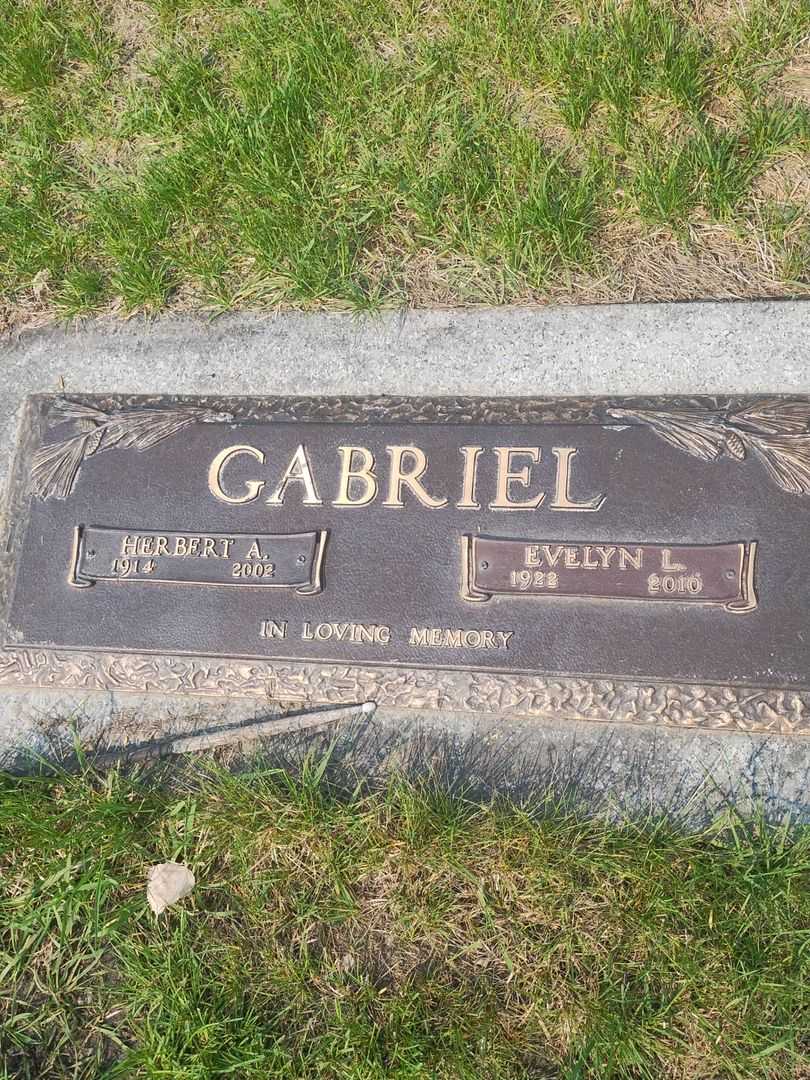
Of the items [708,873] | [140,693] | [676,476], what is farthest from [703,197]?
[140,693]

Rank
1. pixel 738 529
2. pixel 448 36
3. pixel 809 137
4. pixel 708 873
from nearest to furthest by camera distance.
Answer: pixel 708 873 → pixel 738 529 → pixel 809 137 → pixel 448 36

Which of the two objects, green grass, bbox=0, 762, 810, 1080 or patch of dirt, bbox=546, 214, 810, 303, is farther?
patch of dirt, bbox=546, 214, 810, 303

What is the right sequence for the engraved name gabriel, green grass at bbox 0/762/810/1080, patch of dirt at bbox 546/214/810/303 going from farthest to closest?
patch of dirt at bbox 546/214/810/303
the engraved name gabriel
green grass at bbox 0/762/810/1080

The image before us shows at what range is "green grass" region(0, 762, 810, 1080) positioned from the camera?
1863 mm

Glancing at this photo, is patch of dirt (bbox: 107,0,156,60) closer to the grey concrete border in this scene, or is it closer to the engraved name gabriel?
the grey concrete border

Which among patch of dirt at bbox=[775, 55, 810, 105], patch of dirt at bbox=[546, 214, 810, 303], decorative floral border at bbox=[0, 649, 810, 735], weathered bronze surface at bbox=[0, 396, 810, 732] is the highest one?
patch of dirt at bbox=[775, 55, 810, 105]

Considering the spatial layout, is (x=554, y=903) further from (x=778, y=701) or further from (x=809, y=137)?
(x=809, y=137)

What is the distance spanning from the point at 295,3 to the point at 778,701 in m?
2.83

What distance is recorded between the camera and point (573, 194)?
2549 millimetres

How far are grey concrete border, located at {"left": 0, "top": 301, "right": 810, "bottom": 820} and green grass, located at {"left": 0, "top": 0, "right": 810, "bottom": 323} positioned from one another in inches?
3.8

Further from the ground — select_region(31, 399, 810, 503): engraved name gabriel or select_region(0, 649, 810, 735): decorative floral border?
select_region(31, 399, 810, 503): engraved name gabriel

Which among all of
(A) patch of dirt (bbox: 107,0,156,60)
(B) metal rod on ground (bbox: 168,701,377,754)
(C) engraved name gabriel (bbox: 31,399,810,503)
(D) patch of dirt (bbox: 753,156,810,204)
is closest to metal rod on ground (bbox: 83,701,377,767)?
(B) metal rod on ground (bbox: 168,701,377,754)

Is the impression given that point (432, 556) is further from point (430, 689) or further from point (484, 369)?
point (484, 369)

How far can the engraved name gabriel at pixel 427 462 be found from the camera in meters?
2.16
